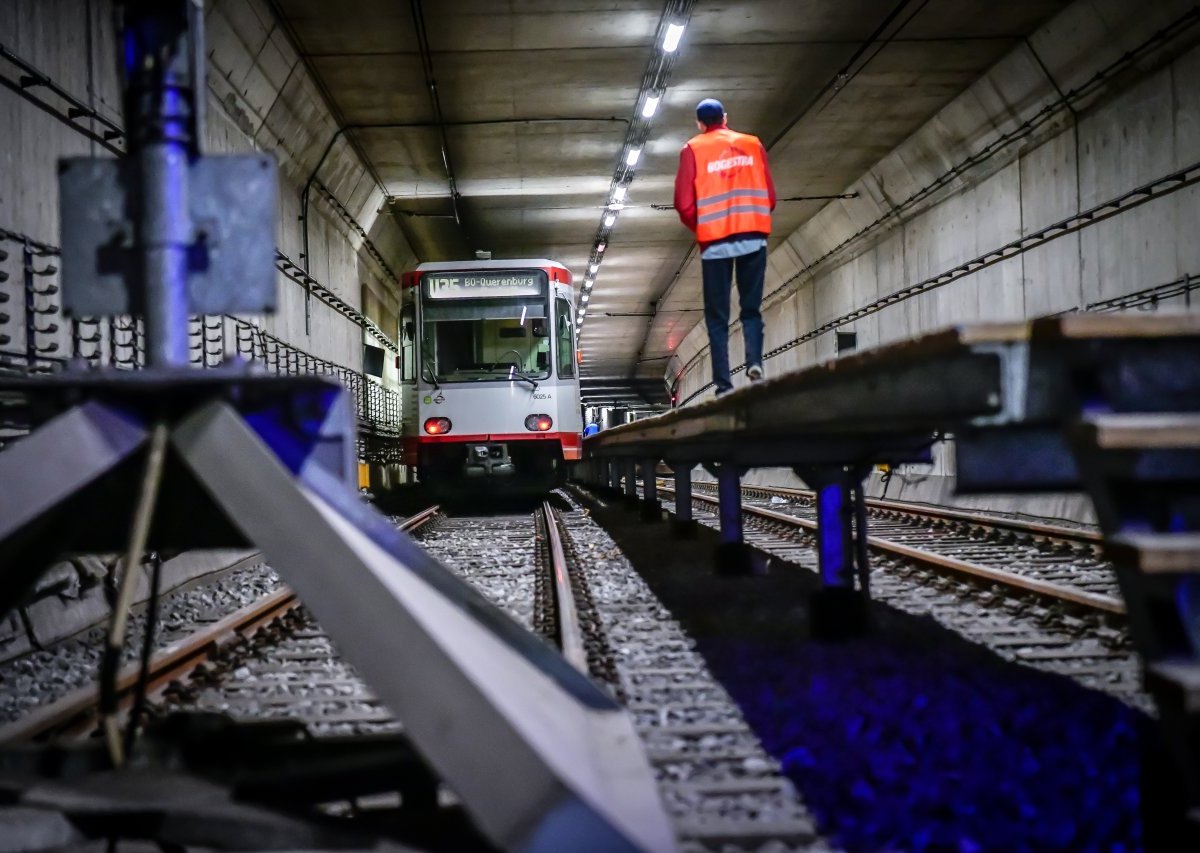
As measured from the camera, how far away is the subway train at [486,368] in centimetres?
1322

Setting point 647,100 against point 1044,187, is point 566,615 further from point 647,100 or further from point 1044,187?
point 647,100

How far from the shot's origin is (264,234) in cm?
269

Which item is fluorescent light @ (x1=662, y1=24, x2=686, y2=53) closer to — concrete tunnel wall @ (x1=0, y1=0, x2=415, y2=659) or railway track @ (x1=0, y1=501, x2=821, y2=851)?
concrete tunnel wall @ (x1=0, y1=0, x2=415, y2=659)

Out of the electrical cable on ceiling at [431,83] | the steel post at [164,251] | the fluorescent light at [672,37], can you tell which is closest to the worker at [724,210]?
the steel post at [164,251]

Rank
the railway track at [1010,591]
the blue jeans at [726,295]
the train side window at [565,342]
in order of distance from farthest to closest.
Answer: the train side window at [565,342]
the blue jeans at [726,295]
the railway track at [1010,591]

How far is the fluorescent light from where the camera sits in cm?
1234

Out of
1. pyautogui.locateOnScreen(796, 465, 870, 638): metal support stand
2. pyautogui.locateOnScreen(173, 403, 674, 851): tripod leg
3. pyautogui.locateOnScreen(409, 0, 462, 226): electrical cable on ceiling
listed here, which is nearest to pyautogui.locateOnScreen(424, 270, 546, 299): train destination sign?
pyautogui.locateOnScreen(409, 0, 462, 226): electrical cable on ceiling

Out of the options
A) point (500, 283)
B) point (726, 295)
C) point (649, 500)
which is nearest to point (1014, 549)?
point (726, 295)

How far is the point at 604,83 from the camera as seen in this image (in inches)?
570

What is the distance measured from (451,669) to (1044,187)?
12.6 metres

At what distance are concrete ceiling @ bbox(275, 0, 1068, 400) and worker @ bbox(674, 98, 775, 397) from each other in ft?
19.8

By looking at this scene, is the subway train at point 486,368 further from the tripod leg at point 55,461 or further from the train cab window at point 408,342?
the tripod leg at point 55,461

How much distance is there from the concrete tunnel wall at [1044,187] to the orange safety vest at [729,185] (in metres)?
2.97

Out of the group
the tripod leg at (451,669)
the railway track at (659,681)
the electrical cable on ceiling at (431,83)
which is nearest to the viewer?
the tripod leg at (451,669)
